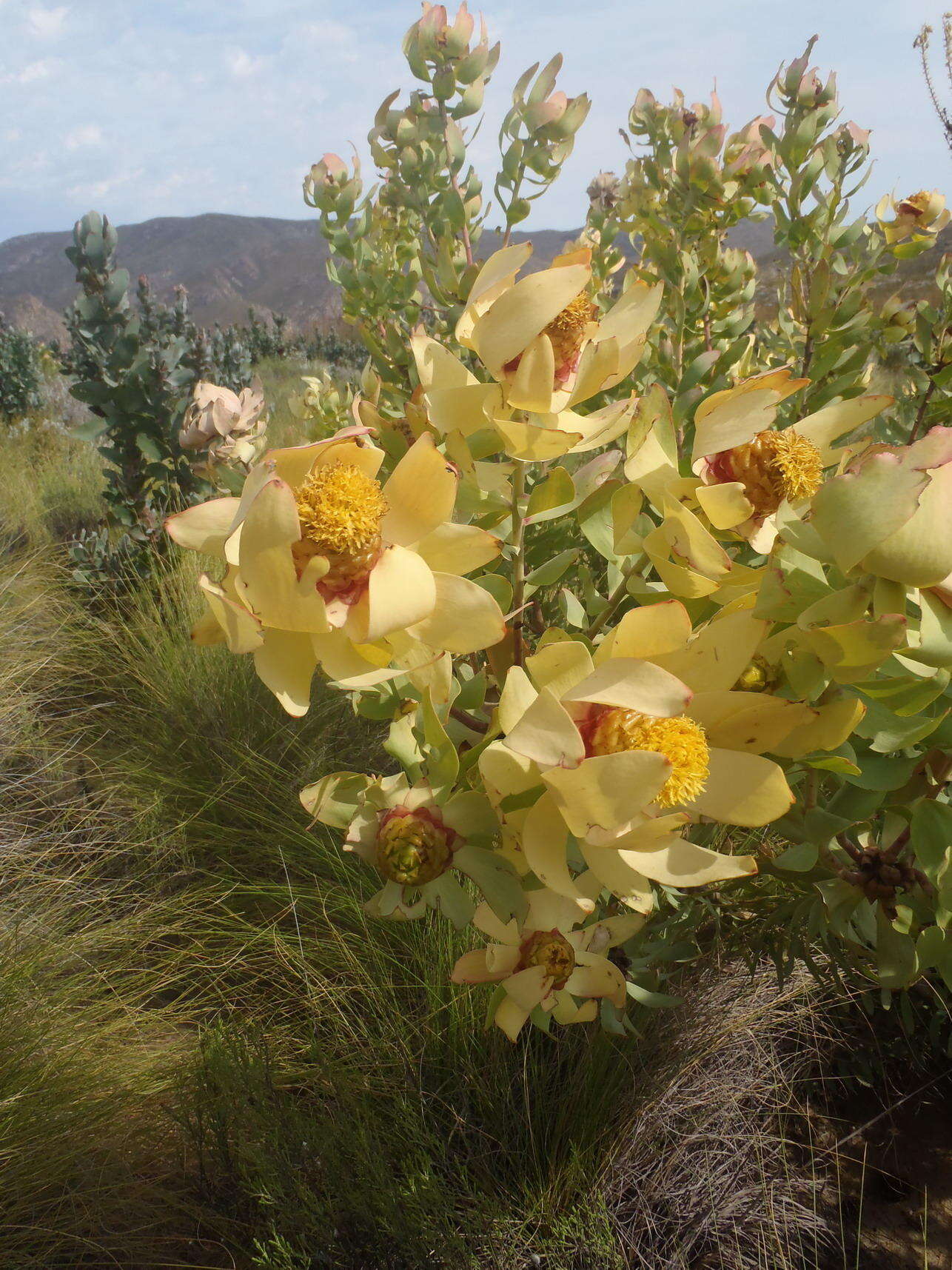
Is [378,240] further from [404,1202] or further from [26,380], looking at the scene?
[26,380]

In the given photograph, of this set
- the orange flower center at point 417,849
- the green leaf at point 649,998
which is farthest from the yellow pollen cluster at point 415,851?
the green leaf at point 649,998

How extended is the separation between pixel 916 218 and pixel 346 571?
1443 mm

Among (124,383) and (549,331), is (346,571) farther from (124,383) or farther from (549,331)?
(124,383)

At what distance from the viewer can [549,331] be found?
64 cm

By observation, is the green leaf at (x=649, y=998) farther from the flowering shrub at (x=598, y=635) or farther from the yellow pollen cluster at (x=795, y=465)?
the yellow pollen cluster at (x=795, y=465)

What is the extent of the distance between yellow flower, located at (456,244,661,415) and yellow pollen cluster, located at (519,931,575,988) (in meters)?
0.50

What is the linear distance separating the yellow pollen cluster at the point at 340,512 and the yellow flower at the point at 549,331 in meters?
0.13

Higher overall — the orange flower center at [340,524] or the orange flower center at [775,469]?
the orange flower center at [340,524]

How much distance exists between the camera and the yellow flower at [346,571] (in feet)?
1.57

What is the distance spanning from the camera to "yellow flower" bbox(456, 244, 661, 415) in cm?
53

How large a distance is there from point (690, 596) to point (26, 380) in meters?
8.87

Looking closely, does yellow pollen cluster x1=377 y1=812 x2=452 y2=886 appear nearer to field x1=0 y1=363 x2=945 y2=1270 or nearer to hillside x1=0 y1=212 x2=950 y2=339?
field x1=0 y1=363 x2=945 y2=1270

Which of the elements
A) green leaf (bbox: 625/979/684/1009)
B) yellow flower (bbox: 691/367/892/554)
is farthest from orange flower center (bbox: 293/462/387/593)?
green leaf (bbox: 625/979/684/1009)

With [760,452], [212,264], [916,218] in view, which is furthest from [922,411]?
[212,264]
